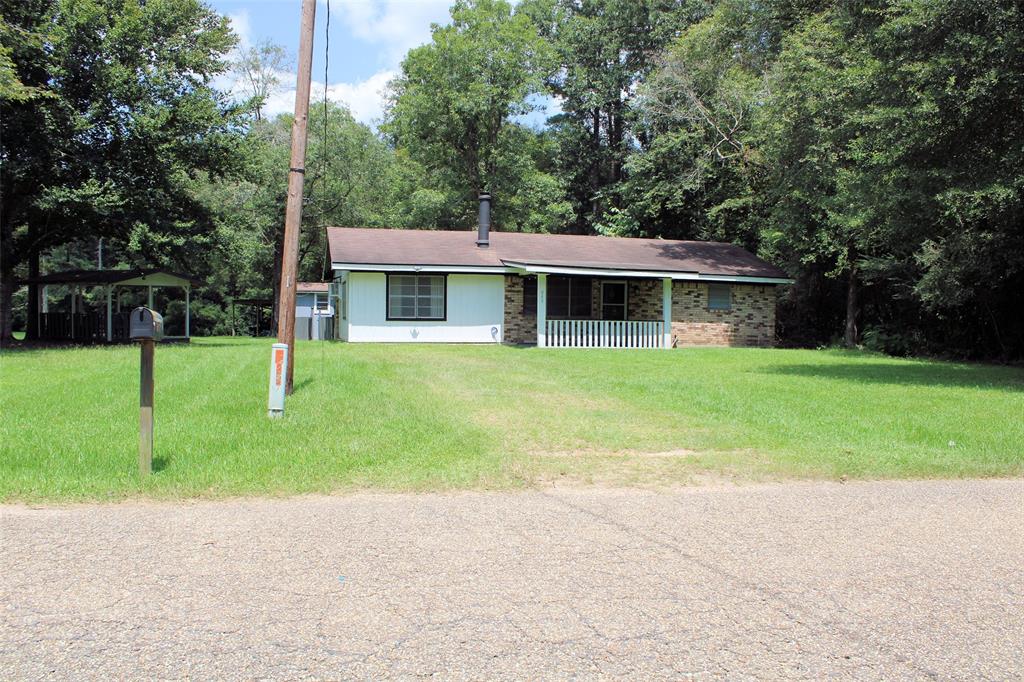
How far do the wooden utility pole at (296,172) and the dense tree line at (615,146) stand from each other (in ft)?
30.6

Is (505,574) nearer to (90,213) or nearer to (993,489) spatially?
(993,489)

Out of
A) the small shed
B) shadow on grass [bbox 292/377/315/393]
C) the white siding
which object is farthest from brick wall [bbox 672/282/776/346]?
the small shed

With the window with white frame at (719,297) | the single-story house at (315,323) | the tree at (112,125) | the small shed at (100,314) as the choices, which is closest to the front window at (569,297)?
the window with white frame at (719,297)

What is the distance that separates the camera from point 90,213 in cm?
2164

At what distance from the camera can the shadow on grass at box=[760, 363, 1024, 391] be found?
13867 mm

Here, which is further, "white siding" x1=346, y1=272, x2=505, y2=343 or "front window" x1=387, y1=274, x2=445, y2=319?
"front window" x1=387, y1=274, x2=445, y2=319

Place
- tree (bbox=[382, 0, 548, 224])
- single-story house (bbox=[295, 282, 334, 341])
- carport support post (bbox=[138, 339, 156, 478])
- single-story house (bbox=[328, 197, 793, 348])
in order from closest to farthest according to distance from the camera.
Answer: carport support post (bbox=[138, 339, 156, 478])
single-story house (bbox=[328, 197, 793, 348])
single-story house (bbox=[295, 282, 334, 341])
tree (bbox=[382, 0, 548, 224])

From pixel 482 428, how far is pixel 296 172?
409 cm

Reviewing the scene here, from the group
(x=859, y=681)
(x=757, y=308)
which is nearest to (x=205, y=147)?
(x=757, y=308)

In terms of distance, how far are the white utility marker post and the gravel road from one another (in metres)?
2.96

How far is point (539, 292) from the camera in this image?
72.9 ft

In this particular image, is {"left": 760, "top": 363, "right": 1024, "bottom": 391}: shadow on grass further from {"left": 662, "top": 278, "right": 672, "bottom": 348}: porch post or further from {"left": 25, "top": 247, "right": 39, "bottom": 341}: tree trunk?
{"left": 25, "top": 247, "right": 39, "bottom": 341}: tree trunk

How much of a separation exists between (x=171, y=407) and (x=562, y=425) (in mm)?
4762

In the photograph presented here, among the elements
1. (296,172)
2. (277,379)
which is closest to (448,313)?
(296,172)
